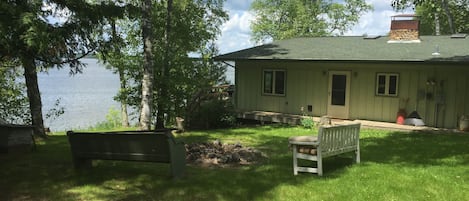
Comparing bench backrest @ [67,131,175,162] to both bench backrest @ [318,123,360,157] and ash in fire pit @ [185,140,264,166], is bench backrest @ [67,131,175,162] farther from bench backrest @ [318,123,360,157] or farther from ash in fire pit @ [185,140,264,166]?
bench backrest @ [318,123,360,157]

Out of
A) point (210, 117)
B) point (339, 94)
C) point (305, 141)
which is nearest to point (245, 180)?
point (305, 141)

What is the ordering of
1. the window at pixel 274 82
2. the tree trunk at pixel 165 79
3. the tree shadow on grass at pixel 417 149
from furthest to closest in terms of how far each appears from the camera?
the window at pixel 274 82
the tree trunk at pixel 165 79
the tree shadow on grass at pixel 417 149

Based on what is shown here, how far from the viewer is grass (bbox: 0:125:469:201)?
5.32 m

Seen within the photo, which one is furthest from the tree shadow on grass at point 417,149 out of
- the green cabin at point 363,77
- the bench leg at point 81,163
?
the bench leg at point 81,163

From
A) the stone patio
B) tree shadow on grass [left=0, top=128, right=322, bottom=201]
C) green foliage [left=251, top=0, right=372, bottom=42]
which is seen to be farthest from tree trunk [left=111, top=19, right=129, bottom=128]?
green foliage [left=251, top=0, right=372, bottom=42]

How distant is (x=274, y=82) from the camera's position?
52.6 ft

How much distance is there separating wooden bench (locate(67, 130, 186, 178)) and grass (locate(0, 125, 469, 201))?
0.30 meters

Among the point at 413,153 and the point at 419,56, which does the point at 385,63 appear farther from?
the point at 413,153

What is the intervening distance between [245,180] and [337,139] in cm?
169

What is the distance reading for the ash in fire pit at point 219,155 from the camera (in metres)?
7.27

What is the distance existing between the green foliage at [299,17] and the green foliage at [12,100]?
1010 inches

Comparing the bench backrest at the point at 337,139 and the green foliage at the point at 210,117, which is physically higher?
the bench backrest at the point at 337,139

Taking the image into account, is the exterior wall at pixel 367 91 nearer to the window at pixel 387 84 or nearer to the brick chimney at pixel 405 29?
the window at pixel 387 84

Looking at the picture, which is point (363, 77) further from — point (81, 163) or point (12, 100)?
point (12, 100)
